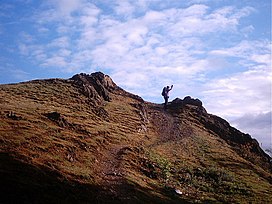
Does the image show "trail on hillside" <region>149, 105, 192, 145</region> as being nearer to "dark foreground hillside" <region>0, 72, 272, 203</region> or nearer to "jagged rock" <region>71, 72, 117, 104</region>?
"dark foreground hillside" <region>0, 72, 272, 203</region>

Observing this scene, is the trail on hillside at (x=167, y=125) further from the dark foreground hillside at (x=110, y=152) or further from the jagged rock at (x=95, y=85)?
the jagged rock at (x=95, y=85)

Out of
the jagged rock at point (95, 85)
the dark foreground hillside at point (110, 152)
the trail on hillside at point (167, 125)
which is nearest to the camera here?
the dark foreground hillside at point (110, 152)

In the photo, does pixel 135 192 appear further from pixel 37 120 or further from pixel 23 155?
pixel 37 120

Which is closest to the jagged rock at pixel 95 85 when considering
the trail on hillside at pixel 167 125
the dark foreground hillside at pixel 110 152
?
the dark foreground hillside at pixel 110 152

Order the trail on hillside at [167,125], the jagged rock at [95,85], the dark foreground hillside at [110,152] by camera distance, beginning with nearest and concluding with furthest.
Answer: the dark foreground hillside at [110,152], the trail on hillside at [167,125], the jagged rock at [95,85]

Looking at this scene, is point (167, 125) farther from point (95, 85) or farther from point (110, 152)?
point (110, 152)

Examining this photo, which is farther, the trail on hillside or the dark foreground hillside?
the trail on hillside

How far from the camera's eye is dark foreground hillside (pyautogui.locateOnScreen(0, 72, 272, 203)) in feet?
57.9

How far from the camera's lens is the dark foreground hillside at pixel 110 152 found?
17.6 meters

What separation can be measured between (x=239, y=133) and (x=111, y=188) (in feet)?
127

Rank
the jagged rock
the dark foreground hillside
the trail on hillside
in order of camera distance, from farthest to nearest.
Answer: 1. the jagged rock
2. the trail on hillside
3. the dark foreground hillside

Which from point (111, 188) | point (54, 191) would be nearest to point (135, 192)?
point (111, 188)

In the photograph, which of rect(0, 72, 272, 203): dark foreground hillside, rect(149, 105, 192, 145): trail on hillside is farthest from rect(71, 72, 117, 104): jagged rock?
rect(149, 105, 192, 145): trail on hillside

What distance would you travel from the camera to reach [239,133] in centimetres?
5297
